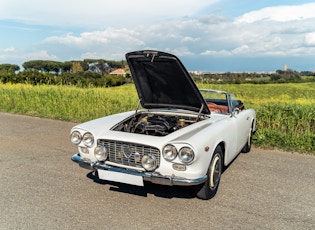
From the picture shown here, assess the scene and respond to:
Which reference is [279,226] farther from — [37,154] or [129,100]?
[129,100]

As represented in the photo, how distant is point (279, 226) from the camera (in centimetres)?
297

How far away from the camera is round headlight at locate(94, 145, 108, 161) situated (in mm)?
3465

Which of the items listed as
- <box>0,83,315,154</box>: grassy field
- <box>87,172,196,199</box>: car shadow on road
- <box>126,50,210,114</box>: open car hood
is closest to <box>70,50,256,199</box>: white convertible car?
<box>126,50,210,114</box>: open car hood

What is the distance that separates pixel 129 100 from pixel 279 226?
7975 millimetres

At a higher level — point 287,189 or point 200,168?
point 200,168

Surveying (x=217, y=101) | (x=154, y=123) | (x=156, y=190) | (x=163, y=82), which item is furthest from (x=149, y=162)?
(x=217, y=101)

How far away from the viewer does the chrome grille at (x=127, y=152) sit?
3.26 m

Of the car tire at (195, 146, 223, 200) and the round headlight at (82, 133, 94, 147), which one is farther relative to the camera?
the round headlight at (82, 133, 94, 147)

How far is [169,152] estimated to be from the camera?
124 inches

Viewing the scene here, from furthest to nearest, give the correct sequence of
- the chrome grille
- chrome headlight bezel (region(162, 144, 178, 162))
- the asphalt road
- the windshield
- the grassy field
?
the grassy field, the windshield, the chrome grille, chrome headlight bezel (region(162, 144, 178, 162)), the asphalt road

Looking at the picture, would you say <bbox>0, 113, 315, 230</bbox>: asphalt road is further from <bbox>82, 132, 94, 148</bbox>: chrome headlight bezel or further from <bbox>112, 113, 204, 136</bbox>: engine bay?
<bbox>112, 113, 204, 136</bbox>: engine bay

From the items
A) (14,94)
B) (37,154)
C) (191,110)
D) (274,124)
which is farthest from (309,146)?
(14,94)

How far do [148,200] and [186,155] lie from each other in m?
0.86

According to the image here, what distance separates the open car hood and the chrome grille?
1.14 meters
